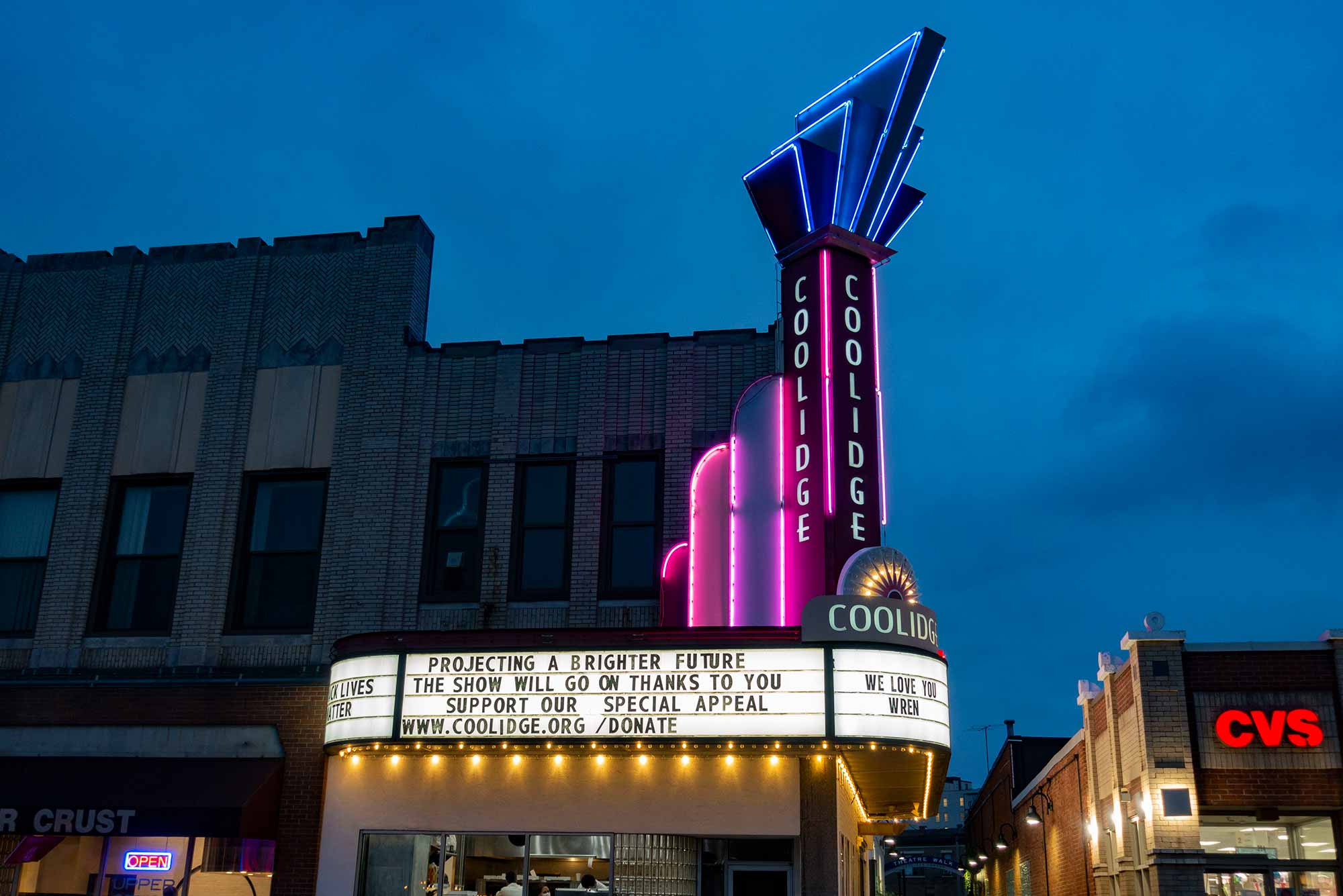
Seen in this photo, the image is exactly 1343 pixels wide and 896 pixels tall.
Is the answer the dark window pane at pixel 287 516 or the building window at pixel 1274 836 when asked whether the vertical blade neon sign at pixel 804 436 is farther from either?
the dark window pane at pixel 287 516

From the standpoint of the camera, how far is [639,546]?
18.7 metres

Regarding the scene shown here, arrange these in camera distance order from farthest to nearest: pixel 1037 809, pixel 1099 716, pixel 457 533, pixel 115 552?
pixel 1037 809, pixel 1099 716, pixel 115 552, pixel 457 533

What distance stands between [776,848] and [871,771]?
9.67ft

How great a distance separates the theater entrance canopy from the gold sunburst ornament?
35cm

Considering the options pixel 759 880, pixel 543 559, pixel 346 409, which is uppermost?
pixel 346 409

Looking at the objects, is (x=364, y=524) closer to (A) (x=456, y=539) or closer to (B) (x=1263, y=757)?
(A) (x=456, y=539)

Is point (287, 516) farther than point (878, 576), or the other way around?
point (287, 516)

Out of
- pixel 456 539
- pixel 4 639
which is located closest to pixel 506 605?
pixel 456 539

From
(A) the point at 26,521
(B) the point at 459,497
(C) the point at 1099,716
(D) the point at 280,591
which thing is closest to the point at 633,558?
(B) the point at 459,497

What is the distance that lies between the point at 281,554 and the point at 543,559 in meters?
4.21

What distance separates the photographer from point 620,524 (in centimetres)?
1888

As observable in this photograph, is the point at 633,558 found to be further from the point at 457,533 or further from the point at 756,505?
the point at 457,533

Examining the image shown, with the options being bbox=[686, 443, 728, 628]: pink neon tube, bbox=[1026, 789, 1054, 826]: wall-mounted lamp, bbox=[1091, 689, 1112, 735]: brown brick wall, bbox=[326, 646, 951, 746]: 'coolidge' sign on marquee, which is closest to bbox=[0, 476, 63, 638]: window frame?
bbox=[326, 646, 951, 746]: 'coolidge' sign on marquee

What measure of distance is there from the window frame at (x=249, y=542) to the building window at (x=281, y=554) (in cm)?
1
